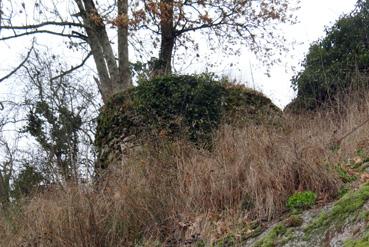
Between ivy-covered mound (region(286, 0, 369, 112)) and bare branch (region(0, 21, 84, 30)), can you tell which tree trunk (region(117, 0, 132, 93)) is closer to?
bare branch (region(0, 21, 84, 30))

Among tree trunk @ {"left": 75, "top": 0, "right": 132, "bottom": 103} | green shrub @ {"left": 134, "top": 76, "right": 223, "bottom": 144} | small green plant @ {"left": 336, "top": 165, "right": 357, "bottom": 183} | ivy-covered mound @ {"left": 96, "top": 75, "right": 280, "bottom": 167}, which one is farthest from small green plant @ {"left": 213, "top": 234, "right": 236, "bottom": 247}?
tree trunk @ {"left": 75, "top": 0, "right": 132, "bottom": 103}

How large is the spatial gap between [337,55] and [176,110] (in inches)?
223

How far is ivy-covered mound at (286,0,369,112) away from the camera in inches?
476

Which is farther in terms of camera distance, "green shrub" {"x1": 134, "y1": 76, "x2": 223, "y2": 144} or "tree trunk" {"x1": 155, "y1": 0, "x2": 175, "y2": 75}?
"tree trunk" {"x1": 155, "y1": 0, "x2": 175, "y2": 75}

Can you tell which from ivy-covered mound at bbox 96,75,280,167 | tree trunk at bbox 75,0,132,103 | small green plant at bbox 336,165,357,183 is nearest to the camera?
small green plant at bbox 336,165,357,183

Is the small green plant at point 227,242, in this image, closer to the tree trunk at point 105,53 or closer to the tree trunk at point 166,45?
the tree trunk at point 166,45

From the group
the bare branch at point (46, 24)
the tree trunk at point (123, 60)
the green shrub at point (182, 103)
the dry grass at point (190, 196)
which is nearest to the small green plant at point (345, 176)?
the dry grass at point (190, 196)

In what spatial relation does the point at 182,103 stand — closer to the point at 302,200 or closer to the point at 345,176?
the point at 345,176

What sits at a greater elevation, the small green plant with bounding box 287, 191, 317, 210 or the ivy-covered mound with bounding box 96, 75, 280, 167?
the ivy-covered mound with bounding box 96, 75, 280, 167

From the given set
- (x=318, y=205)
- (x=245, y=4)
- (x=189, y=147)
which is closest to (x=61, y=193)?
(x=189, y=147)

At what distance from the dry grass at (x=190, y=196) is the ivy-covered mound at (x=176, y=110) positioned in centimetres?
262

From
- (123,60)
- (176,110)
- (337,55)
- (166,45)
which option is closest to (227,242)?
(176,110)

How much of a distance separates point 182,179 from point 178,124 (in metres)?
3.07

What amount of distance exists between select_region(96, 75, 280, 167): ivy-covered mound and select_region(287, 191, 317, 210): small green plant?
13.6ft
